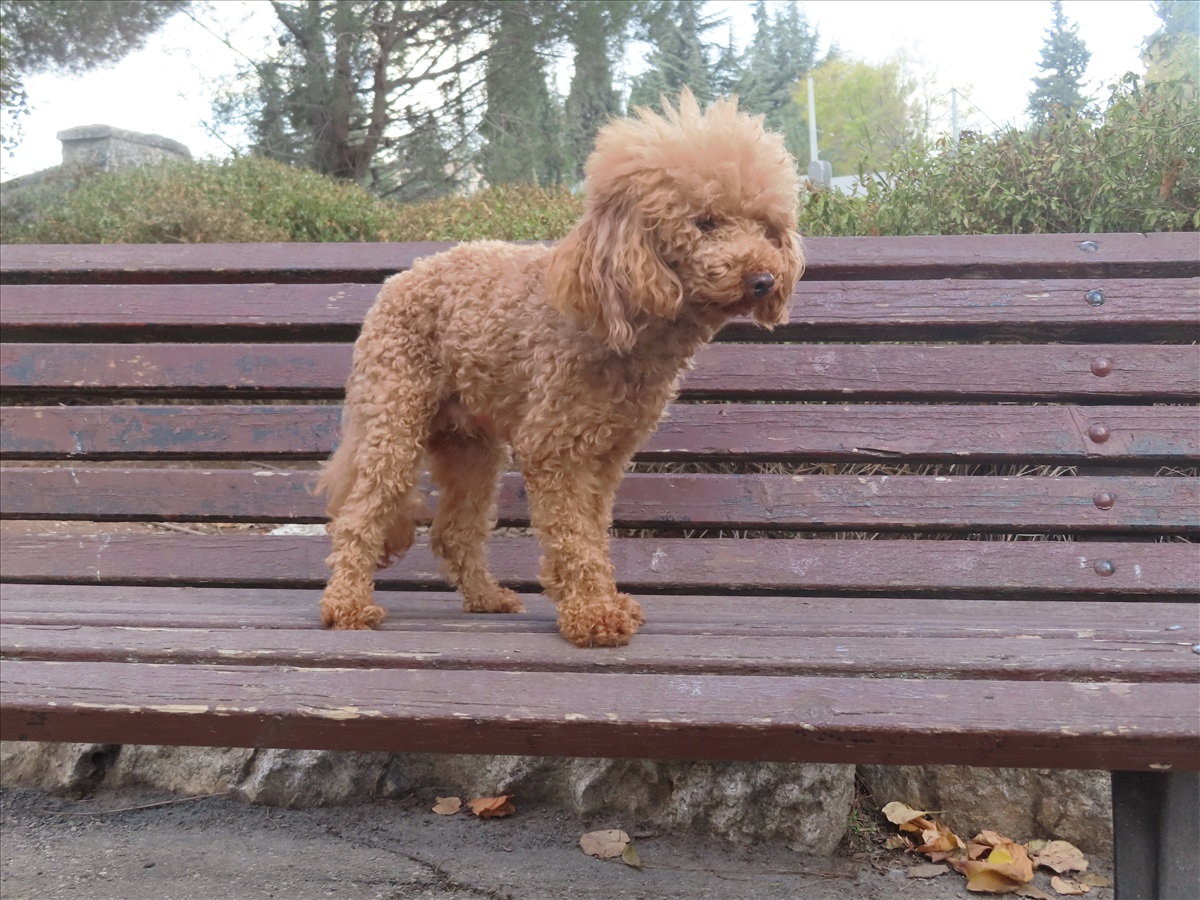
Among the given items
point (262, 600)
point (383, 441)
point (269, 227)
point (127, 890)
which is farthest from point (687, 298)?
point (269, 227)

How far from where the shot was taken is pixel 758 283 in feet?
6.52

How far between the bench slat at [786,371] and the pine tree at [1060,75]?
1.03 metres

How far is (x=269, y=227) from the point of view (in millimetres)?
4977

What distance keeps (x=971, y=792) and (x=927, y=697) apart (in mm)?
1307

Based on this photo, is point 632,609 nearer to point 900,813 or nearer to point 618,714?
point 618,714

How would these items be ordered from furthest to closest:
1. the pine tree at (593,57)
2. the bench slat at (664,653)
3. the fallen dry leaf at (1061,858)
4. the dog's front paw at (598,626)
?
the pine tree at (593,57) < the fallen dry leaf at (1061,858) < the dog's front paw at (598,626) < the bench slat at (664,653)

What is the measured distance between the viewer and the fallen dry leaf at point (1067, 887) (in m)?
2.50

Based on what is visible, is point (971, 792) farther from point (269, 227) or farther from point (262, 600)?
point (269, 227)

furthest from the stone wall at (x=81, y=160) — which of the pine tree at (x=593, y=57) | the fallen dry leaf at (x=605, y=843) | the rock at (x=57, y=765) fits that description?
the fallen dry leaf at (x=605, y=843)

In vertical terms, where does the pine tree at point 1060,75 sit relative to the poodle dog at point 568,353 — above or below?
above

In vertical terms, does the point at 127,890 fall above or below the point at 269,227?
below

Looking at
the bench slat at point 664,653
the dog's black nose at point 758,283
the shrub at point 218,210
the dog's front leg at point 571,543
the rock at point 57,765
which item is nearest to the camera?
the bench slat at point 664,653

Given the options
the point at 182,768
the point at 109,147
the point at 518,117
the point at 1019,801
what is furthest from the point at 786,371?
the point at 109,147

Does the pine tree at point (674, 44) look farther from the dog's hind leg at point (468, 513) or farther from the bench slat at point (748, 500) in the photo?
the dog's hind leg at point (468, 513)
